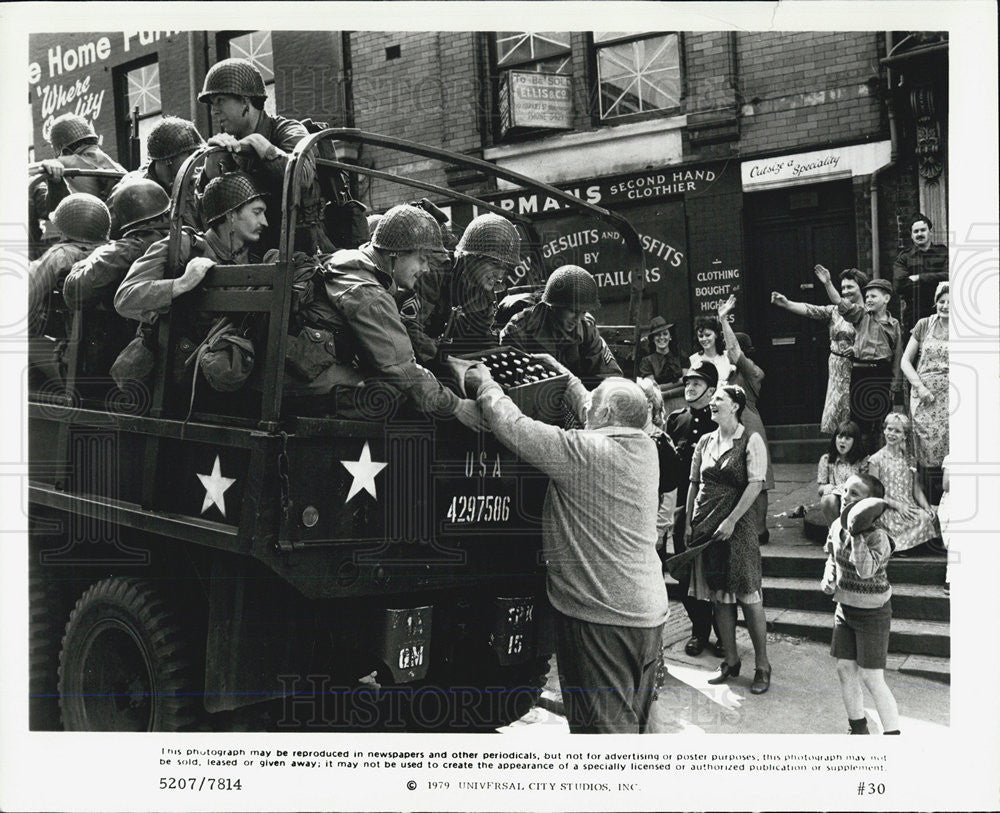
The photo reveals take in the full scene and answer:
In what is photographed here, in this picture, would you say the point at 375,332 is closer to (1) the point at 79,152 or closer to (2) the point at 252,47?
(2) the point at 252,47

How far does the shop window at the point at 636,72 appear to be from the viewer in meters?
4.86

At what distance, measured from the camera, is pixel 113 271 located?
168 inches

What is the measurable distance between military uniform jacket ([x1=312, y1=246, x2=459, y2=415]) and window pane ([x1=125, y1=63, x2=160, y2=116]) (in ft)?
9.66

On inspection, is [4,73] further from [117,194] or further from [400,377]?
[400,377]

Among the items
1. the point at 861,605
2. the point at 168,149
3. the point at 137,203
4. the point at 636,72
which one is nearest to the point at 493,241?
the point at 137,203

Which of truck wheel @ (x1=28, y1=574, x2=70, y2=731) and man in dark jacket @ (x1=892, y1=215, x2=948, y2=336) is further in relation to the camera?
man in dark jacket @ (x1=892, y1=215, x2=948, y2=336)

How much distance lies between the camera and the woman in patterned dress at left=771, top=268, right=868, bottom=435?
484 centimetres

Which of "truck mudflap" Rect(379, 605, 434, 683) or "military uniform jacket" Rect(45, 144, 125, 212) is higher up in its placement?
"military uniform jacket" Rect(45, 144, 125, 212)

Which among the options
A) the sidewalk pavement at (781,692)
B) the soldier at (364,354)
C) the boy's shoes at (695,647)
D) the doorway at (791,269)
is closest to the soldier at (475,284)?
the soldier at (364,354)

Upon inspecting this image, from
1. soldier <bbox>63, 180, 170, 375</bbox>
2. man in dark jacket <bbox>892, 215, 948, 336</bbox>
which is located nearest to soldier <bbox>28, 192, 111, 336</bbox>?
soldier <bbox>63, 180, 170, 375</bbox>

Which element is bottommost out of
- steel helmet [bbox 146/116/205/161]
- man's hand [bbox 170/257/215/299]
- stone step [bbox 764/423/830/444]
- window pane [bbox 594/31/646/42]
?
stone step [bbox 764/423/830/444]

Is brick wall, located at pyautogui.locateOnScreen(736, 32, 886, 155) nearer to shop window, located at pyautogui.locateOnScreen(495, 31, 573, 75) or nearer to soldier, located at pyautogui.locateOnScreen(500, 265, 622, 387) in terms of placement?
shop window, located at pyautogui.locateOnScreen(495, 31, 573, 75)

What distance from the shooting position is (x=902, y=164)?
5566mm

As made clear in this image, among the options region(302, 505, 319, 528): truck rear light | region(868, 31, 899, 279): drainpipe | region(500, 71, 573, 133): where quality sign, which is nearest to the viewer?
region(302, 505, 319, 528): truck rear light
